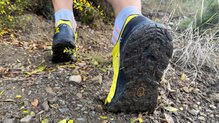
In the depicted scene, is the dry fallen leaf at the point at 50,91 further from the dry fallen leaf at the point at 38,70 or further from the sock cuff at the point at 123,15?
the sock cuff at the point at 123,15

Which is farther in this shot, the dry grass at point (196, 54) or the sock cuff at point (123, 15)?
the dry grass at point (196, 54)

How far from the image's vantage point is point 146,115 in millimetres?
1296

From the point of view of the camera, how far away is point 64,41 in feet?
5.13

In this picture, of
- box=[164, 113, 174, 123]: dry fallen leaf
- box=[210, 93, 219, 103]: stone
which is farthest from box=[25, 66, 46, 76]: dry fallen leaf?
box=[210, 93, 219, 103]: stone

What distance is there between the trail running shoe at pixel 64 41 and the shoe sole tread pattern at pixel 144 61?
0.49 m

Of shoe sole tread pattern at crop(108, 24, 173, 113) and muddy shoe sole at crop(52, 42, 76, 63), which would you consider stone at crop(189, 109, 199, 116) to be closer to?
shoe sole tread pattern at crop(108, 24, 173, 113)

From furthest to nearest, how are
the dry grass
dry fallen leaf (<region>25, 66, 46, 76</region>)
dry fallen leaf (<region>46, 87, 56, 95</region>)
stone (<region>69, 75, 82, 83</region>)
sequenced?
the dry grass → dry fallen leaf (<region>25, 66, 46, 76</region>) → stone (<region>69, 75, 82, 83</region>) → dry fallen leaf (<region>46, 87, 56, 95</region>)

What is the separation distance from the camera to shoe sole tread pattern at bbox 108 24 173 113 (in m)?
1.11

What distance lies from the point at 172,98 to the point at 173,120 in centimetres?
19

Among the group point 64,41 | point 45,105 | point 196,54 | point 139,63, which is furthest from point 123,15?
point 196,54

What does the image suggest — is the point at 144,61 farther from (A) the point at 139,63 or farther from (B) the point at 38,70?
(B) the point at 38,70

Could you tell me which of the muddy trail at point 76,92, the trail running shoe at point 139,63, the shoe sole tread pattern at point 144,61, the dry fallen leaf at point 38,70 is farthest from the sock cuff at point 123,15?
the dry fallen leaf at point 38,70

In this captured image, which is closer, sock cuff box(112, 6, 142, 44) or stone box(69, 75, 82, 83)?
sock cuff box(112, 6, 142, 44)

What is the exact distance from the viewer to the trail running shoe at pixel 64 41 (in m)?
1.57
